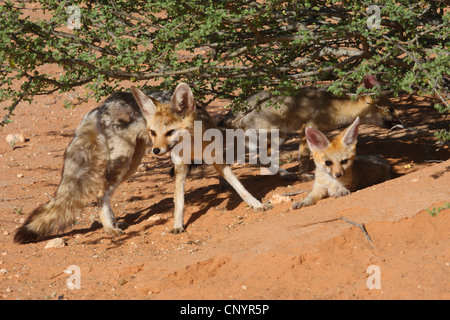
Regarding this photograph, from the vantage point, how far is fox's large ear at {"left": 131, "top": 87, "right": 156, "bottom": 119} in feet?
19.0

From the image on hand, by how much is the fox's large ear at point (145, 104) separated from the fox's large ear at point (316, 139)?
1632 millimetres

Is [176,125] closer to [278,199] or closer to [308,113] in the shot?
[278,199]

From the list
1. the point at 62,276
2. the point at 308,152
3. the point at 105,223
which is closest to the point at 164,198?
the point at 105,223

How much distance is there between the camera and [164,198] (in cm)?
710

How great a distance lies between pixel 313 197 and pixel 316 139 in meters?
0.61

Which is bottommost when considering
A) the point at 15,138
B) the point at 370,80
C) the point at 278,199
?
the point at 278,199

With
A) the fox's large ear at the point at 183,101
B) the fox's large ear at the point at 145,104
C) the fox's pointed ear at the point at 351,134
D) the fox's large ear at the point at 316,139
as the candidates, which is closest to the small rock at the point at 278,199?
the fox's large ear at the point at 316,139

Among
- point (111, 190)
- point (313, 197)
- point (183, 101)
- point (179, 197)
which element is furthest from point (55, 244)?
point (313, 197)

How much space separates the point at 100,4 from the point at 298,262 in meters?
4.27

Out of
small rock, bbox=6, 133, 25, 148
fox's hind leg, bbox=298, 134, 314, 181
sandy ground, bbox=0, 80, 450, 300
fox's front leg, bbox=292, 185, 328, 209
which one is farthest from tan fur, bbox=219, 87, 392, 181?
small rock, bbox=6, 133, 25, 148

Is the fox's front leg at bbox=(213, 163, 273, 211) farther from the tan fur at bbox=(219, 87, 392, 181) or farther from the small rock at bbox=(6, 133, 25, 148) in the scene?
the small rock at bbox=(6, 133, 25, 148)

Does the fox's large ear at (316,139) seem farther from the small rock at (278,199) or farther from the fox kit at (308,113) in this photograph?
the fox kit at (308,113)

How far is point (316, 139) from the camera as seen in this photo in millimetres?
5781

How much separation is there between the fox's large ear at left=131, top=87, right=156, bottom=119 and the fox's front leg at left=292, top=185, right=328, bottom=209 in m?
1.79
